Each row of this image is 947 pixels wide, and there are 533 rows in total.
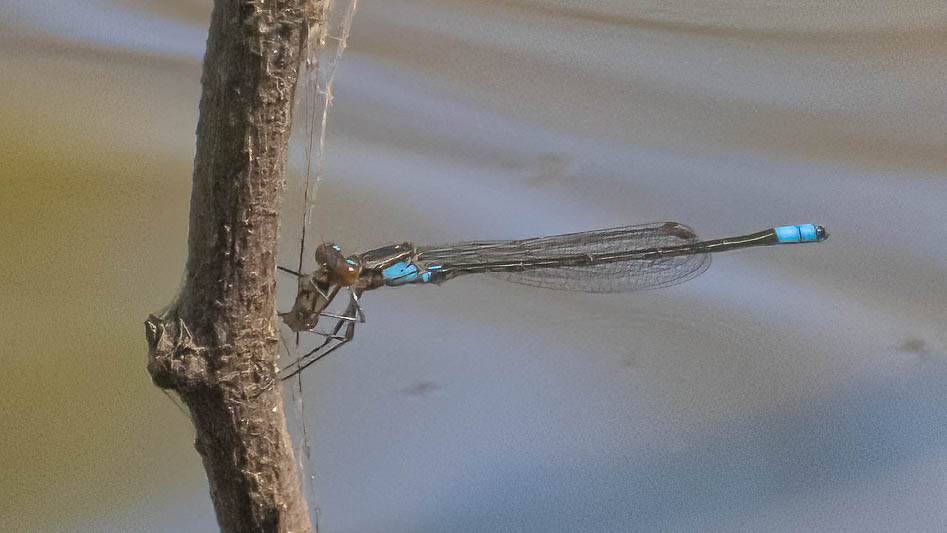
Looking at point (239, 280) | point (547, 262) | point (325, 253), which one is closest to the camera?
point (239, 280)

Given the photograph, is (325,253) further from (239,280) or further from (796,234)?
(796,234)

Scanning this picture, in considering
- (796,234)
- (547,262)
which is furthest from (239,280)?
(796,234)

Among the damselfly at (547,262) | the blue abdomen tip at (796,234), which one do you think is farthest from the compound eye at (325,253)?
the blue abdomen tip at (796,234)

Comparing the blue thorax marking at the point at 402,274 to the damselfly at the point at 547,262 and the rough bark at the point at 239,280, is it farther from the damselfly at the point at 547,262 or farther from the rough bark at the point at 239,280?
the rough bark at the point at 239,280

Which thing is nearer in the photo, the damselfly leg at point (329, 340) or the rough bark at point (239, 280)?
the rough bark at point (239, 280)

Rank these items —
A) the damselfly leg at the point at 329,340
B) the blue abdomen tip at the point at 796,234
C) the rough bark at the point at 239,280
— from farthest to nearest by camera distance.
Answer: the blue abdomen tip at the point at 796,234
the damselfly leg at the point at 329,340
the rough bark at the point at 239,280

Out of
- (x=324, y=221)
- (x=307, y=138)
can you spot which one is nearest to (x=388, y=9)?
(x=324, y=221)

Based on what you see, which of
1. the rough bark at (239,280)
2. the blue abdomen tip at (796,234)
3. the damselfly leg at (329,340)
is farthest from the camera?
the blue abdomen tip at (796,234)
